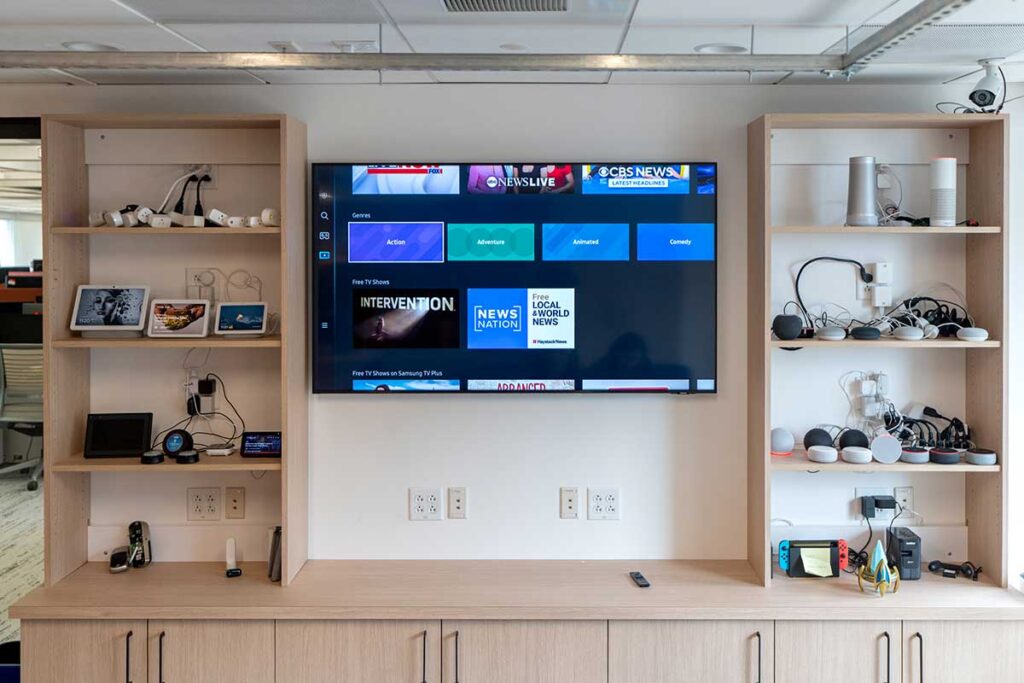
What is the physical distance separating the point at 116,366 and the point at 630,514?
210 cm

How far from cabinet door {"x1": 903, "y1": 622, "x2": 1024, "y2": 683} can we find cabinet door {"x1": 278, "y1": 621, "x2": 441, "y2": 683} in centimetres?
161

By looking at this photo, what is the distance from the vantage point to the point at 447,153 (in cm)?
301

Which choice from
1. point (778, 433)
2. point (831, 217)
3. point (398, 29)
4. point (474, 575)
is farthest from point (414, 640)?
point (831, 217)

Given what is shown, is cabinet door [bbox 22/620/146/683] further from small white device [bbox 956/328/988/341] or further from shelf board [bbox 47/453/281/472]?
small white device [bbox 956/328/988/341]

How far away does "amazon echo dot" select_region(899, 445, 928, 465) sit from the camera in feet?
9.14

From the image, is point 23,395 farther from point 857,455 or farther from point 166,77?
point 857,455

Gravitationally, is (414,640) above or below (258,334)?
below

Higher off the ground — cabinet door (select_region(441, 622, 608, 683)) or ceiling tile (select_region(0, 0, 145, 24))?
ceiling tile (select_region(0, 0, 145, 24))

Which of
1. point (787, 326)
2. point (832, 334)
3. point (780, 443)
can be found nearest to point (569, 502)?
point (780, 443)

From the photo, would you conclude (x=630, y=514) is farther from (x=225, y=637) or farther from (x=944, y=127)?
(x=944, y=127)

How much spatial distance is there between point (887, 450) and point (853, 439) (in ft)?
0.42

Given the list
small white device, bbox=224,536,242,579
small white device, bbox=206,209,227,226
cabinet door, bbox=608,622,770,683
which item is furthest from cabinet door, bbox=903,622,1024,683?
small white device, bbox=206,209,227,226

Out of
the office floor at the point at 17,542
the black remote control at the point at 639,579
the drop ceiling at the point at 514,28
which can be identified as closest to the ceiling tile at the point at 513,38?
the drop ceiling at the point at 514,28

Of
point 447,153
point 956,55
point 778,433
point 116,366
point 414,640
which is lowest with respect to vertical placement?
point 414,640
